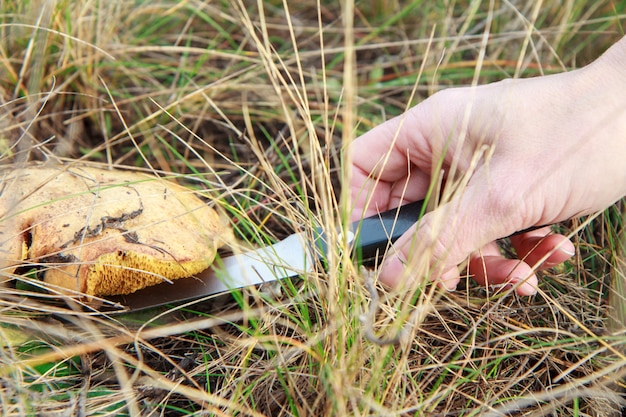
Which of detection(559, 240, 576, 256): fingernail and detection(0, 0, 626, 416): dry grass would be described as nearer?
detection(0, 0, 626, 416): dry grass

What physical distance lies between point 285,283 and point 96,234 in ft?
1.45

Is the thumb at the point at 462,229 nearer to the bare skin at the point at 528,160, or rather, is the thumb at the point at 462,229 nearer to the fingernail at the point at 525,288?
the bare skin at the point at 528,160

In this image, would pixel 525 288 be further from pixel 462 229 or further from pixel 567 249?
pixel 462 229

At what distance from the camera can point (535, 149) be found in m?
1.13

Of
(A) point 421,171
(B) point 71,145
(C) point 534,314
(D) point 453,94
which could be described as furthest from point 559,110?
(B) point 71,145

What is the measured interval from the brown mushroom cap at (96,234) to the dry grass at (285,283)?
8 centimetres

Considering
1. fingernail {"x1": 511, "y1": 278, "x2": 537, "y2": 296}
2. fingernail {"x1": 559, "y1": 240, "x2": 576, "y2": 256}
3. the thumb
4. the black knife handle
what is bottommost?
fingernail {"x1": 511, "y1": 278, "x2": 537, "y2": 296}

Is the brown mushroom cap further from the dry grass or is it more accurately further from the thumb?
the thumb

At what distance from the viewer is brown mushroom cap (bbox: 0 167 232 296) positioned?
1.11 m

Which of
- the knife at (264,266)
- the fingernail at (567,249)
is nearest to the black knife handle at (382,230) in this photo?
the knife at (264,266)

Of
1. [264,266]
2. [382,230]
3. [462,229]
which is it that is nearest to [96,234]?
[264,266]

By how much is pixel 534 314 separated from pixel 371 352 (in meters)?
0.54

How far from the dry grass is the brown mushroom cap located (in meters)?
0.08

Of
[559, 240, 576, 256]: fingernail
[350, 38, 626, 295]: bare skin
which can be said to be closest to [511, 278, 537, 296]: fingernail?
[350, 38, 626, 295]: bare skin
